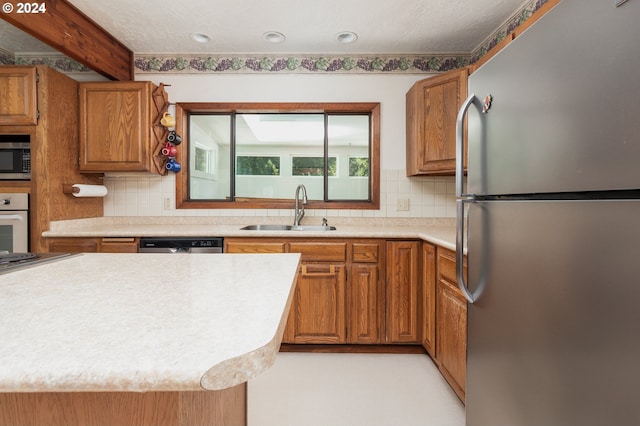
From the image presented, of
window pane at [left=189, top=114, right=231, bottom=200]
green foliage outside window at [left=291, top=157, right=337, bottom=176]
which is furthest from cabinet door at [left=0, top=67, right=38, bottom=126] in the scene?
green foliage outside window at [left=291, top=157, right=337, bottom=176]

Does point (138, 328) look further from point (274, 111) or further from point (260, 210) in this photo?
point (274, 111)

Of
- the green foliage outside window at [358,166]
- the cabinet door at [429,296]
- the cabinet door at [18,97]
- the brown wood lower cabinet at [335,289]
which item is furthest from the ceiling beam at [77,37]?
the cabinet door at [429,296]

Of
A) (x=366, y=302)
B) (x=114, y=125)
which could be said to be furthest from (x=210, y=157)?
(x=366, y=302)

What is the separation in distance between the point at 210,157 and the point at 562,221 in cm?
292

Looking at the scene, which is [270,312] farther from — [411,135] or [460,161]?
[411,135]

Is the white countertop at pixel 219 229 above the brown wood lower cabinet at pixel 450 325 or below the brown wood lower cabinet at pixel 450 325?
above

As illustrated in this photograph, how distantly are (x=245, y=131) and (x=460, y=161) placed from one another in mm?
2318

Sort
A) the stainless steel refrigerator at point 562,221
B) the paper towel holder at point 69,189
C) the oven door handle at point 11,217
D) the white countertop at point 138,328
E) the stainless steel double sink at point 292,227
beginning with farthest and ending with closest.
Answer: the stainless steel double sink at point 292,227 < the paper towel holder at point 69,189 < the oven door handle at point 11,217 < the stainless steel refrigerator at point 562,221 < the white countertop at point 138,328

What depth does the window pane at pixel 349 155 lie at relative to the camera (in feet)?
9.84

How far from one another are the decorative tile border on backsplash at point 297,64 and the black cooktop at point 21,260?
87.9 inches

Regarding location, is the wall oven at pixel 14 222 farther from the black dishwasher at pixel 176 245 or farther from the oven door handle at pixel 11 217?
the black dishwasher at pixel 176 245

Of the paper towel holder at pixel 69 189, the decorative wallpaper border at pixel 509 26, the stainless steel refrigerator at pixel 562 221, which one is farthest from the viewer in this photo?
Result: the paper towel holder at pixel 69 189

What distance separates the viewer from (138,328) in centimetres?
49

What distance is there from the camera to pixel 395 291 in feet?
7.59
